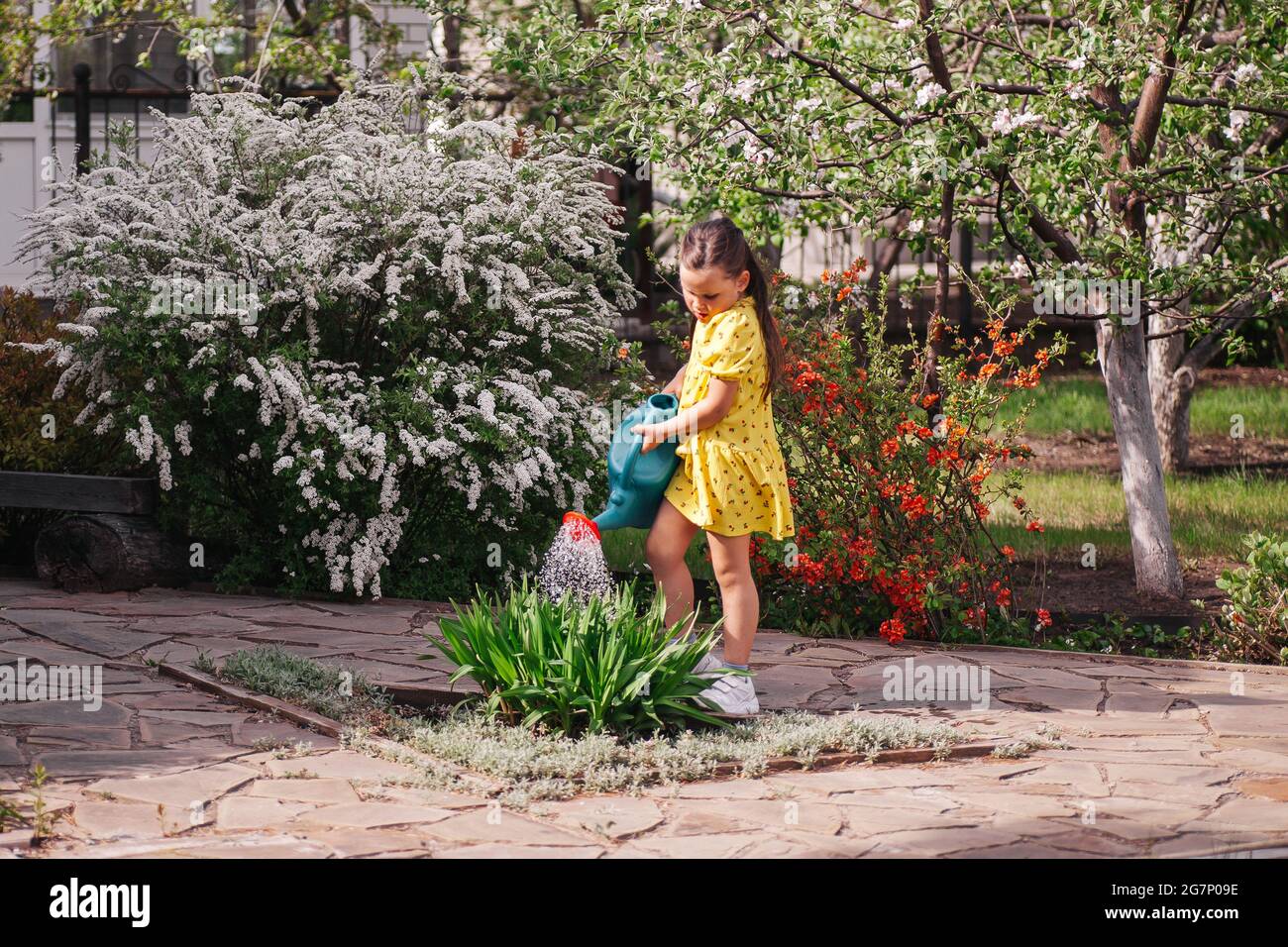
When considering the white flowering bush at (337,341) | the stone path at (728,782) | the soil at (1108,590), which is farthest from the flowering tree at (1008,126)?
the stone path at (728,782)

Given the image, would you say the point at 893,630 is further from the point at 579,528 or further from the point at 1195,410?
the point at 1195,410

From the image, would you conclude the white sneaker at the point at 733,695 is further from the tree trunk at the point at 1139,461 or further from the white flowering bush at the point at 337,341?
the tree trunk at the point at 1139,461

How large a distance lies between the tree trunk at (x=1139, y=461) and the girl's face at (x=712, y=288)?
107 inches

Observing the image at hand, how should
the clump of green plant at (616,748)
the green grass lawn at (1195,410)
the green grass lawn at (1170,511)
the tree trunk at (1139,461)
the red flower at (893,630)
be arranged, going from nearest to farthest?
the clump of green plant at (616,748) < the red flower at (893,630) < the tree trunk at (1139,461) < the green grass lawn at (1170,511) < the green grass lawn at (1195,410)

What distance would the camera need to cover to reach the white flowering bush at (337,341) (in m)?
6.69

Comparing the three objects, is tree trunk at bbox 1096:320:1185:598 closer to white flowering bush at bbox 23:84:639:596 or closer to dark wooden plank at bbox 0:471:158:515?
white flowering bush at bbox 23:84:639:596

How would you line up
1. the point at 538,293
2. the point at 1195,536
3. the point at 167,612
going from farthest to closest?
1. the point at 1195,536
2. the point at 538,293
3. the point at 167,612

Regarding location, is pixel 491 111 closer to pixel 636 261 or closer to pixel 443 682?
pixel 636 261

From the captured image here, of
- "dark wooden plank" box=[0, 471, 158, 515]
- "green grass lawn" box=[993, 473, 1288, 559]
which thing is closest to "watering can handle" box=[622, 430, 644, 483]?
"dark wooden plank" box=[0, 471, 158, 515]

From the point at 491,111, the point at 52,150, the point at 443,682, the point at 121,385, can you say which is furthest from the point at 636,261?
the point at 443,682

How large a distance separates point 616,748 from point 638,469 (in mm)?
1045

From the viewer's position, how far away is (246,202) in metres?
7.54

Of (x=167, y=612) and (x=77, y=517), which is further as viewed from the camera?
(x=77, y=517)

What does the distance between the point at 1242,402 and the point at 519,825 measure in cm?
1068
